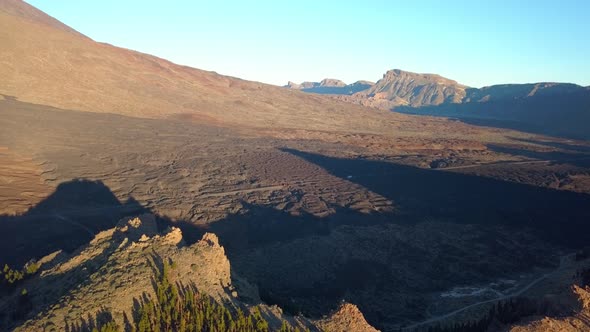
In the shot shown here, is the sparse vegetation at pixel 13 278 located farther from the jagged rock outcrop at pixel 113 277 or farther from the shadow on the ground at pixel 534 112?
the shadow on the ground at pixel 534 112

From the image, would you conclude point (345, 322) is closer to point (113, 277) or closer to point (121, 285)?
point (121, 285)

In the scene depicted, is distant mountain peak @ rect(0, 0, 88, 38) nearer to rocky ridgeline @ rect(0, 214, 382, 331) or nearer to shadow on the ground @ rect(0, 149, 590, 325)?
shadow on the ground @ rect(0, 149, 590, 325)

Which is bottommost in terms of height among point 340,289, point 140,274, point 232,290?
point 340,289

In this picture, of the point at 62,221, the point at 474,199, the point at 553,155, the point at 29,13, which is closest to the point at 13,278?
the point at 62,221

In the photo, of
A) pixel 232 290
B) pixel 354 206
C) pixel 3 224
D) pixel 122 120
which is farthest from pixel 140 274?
pixel 122 120

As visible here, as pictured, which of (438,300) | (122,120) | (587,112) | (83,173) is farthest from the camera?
(587,112)

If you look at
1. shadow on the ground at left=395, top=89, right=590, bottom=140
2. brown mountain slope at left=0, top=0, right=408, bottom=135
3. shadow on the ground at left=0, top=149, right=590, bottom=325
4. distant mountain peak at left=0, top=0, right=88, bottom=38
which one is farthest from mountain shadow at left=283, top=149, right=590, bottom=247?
distant mountain peak at left=0, top=0, right=88, bottom=38

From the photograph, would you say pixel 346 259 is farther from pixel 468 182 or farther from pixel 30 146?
pixel 30 146

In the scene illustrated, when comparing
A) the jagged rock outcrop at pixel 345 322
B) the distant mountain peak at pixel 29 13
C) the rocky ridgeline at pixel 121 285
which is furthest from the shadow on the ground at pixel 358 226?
the distant mountain peak at pixel 29 13
